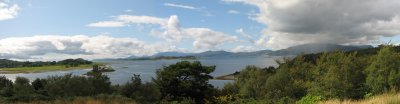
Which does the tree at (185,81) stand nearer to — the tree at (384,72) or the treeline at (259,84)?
the treeline at (259,84)

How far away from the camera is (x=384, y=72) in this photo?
89.6ft

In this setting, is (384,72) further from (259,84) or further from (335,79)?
(259,84)

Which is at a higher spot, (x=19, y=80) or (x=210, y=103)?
(x=19, y=80)

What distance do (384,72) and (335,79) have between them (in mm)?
2968

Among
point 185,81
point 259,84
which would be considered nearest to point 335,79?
point 259,84

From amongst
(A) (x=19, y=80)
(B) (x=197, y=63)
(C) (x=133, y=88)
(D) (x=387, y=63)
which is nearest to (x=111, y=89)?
(C) (x=133, y=88)

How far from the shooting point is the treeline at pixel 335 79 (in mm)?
26561

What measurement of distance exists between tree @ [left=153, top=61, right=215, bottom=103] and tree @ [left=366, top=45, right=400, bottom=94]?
16.3m

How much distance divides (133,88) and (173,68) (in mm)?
10821

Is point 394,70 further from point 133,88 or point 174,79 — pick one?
point 174,79

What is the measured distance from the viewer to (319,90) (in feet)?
93.6

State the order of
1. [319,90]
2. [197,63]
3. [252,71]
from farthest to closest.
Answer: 1. [252,71]
2. [197,63]
3. [319,90]

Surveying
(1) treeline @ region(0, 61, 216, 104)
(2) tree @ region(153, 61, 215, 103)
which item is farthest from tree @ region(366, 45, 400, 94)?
(2) tree @ region(153, 61, 215, 103)

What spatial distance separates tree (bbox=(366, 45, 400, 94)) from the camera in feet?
86.1
